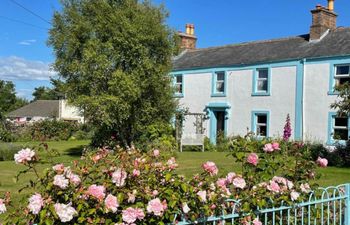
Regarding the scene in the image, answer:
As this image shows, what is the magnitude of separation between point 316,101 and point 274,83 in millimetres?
2750

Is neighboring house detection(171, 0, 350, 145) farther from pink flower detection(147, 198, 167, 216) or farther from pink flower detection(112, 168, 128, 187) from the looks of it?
pink flower detection(147, 198, 167, 216)

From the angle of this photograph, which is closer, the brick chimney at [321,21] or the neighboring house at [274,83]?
the neighboring house at [274,83]

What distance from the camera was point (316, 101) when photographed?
2283 cm

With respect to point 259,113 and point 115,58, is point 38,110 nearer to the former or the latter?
point 259,113

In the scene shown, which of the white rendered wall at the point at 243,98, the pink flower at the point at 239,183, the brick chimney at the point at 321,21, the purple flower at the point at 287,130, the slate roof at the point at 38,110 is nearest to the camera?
the pink flower at the point at 239,183

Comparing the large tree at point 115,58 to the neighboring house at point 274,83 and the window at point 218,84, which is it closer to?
the neighboring house at point 274,83

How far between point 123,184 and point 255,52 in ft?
81.5

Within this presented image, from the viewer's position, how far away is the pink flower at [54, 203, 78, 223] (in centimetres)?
280

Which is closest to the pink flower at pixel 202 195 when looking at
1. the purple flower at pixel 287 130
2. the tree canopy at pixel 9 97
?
the purple flower at pixel 287 130

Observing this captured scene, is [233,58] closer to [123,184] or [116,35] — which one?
[116,35]

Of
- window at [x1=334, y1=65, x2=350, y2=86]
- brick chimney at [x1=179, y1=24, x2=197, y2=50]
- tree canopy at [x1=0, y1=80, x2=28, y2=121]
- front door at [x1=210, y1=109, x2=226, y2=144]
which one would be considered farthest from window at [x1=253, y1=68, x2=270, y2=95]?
tree canopy at [x1=0, y1=80, x2=28, y2=121]

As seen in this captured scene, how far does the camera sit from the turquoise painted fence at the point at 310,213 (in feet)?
12.5

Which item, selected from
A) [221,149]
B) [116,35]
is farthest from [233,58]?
[116,35]

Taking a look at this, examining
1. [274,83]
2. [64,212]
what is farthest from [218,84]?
[64,212]
